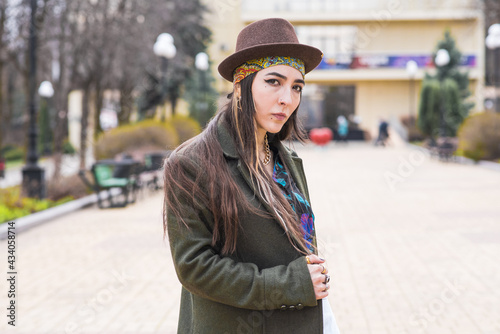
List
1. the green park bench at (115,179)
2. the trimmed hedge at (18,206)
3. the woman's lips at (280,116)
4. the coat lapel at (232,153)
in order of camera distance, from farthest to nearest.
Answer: the green park bench at (115,179) < the trimmed hedge at (18,206) < the woman's lips at (280,116) < the coat lapel at (232,153)

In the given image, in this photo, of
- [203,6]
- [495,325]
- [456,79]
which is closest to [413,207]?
[495,325]

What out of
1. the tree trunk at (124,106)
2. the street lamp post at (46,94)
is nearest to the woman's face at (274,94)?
the tree trunk at (124,106)

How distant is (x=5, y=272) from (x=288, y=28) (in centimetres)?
562

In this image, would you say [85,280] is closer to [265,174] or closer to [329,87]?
[265,174]

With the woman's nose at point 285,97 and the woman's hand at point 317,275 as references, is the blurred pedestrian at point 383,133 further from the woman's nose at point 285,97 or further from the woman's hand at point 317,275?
the woman's hand at point 317,275

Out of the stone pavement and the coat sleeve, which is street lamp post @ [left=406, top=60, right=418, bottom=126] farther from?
the coat sleeve

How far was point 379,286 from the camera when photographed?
5812 mm

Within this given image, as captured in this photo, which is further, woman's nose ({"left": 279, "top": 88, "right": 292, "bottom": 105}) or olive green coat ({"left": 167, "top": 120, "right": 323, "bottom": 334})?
woman's nose ({"left": 279, "top": 88, "right": 292, "bottom": 105})

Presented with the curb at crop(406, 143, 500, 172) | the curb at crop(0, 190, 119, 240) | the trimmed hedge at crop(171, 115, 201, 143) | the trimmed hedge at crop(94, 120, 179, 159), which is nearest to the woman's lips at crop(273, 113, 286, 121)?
the curb at crop(0, 190, 119, 240)

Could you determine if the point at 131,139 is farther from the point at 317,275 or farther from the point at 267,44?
the point at 317,275

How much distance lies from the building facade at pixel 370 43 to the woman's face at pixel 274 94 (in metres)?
39.5

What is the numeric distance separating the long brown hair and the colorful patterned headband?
0.08ft

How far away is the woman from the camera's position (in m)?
1.80

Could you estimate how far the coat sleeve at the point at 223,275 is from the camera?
178cm
